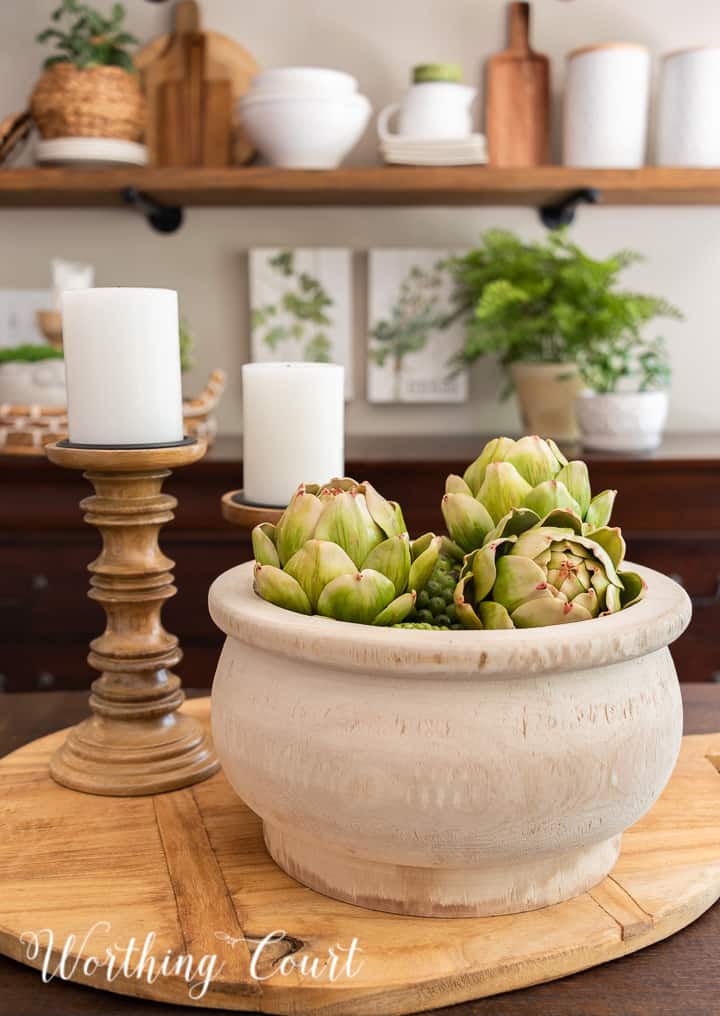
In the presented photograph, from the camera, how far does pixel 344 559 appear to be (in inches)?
22.5

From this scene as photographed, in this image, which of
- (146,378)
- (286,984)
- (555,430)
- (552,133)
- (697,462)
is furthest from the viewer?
(552,133)

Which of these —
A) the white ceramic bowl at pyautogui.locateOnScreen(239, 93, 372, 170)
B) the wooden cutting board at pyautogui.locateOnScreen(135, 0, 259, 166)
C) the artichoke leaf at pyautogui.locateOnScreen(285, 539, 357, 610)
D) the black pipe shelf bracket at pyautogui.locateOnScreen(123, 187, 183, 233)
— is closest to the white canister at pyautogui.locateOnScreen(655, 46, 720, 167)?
the white ceramic bowl at pyautogui.locateOnScreen(239, 93, 372, 170)

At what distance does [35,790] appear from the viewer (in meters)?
0.75

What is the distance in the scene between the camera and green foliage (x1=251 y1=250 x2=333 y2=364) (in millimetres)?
2402

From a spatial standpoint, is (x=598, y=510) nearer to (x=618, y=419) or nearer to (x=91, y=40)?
(x=618, y=419)

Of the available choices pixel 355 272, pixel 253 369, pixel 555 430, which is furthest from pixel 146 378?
pixel 355 272

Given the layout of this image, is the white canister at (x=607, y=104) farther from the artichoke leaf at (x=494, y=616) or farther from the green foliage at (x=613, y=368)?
the artichoke leaf at (x=494, y=616)

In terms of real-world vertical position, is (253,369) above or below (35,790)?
above

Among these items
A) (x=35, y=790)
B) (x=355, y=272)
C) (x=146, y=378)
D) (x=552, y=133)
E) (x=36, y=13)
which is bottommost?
(x=35, y=790)

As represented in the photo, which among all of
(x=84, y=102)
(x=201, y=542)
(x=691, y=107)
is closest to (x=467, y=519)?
(x=201, y=542)

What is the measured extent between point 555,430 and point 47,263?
1.23 m

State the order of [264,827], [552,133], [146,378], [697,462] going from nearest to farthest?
[264,827] < [146,378] < [697,462] < [552,133]

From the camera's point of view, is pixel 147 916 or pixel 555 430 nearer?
pixel 147 916

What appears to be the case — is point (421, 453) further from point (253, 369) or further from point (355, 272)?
point (253, 369)
